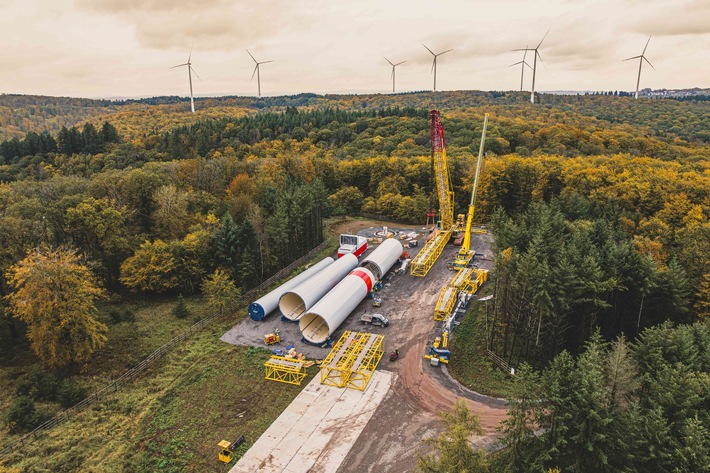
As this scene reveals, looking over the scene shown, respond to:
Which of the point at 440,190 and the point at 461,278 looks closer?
the point at 461,278

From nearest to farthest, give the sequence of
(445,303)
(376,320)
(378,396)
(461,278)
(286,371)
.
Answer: (378,396), (286,371), (376,320), (445,303), (461,278)

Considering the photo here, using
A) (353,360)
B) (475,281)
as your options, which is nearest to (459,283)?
(475,281)

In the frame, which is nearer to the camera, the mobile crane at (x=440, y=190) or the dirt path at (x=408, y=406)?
the dirt path at (x=408, y=406)

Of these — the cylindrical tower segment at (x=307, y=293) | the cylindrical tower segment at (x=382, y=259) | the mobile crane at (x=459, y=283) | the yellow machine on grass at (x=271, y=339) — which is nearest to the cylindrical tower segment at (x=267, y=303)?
the cylindrical tower segment at (x=307, y=293)

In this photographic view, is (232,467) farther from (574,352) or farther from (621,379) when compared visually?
(574,352)

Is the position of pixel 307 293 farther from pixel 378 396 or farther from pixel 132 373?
pixel 132 373

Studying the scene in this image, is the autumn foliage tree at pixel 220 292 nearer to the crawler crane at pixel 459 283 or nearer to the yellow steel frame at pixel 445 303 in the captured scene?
the yellow steel frame at pixel 445 303
